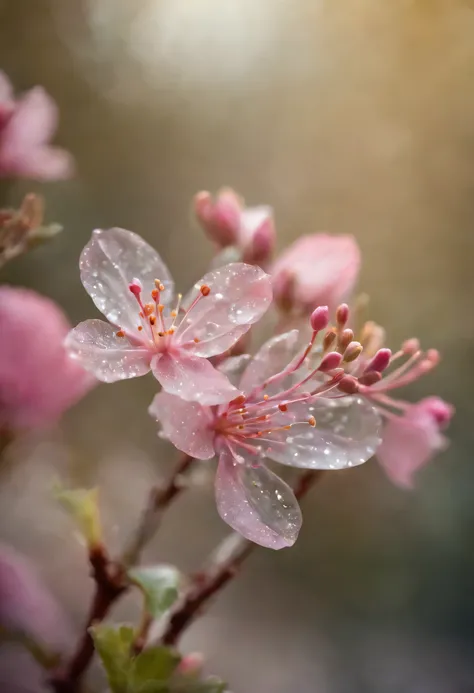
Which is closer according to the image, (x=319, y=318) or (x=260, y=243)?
(x=319, y=318)

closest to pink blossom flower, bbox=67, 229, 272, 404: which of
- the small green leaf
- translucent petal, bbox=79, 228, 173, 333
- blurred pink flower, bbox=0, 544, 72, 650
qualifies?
translucent petal, bbox=79, 228, 173, 333

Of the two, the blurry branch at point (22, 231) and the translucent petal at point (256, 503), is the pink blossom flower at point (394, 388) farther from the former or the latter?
the blurry branch at point (22, 231)

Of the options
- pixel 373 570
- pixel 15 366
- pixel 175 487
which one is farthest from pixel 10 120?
pixel 373 570

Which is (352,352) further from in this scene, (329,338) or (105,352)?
(105,352)

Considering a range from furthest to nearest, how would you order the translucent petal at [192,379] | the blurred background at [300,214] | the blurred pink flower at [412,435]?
the blurred background at [300,214] < the blurred pink flower at [412,435] < the translucent petal at [192,379]

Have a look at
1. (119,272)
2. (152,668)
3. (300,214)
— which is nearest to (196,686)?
(152,668)

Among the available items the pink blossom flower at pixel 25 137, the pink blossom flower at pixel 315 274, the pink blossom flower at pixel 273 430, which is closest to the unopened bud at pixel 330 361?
the pink blossom flower at pixel 273 430
